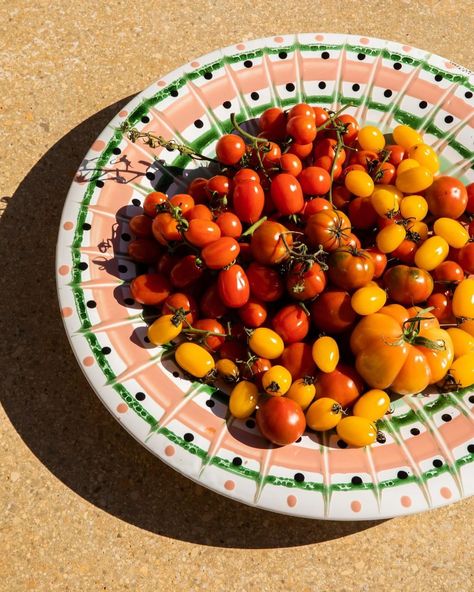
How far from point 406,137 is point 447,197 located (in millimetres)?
246

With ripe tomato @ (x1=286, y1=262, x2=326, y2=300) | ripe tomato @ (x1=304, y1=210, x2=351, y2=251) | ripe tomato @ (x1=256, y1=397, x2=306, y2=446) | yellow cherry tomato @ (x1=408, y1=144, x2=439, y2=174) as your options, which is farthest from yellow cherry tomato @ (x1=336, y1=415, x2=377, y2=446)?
yellow cherry tomato @ (x1=408, y1=144, x2=439, y2=174)

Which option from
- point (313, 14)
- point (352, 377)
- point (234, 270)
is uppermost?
point (313, 14)

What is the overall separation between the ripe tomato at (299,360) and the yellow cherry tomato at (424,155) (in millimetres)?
686

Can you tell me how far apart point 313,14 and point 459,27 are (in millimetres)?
672

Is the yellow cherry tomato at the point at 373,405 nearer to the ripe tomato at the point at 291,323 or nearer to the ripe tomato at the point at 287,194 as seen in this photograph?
the ripe tomato at the point at 291,323

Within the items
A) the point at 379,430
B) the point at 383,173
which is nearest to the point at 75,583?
the point at 379,430

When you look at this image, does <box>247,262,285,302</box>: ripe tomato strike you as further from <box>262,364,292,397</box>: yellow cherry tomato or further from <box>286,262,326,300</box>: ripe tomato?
<box>262,364,292,397</box>: yellow cherry tomato

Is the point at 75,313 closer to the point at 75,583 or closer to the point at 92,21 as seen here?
the point at 75,583

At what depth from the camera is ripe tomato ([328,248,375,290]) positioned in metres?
1.53

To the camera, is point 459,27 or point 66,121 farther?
point 459,27

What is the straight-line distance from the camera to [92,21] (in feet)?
8.13

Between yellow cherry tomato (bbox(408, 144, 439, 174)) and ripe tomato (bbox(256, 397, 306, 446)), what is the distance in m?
0.85

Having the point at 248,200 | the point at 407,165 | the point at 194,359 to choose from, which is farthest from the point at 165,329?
the point at 407,165

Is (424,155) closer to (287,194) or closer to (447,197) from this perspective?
(447,197)
